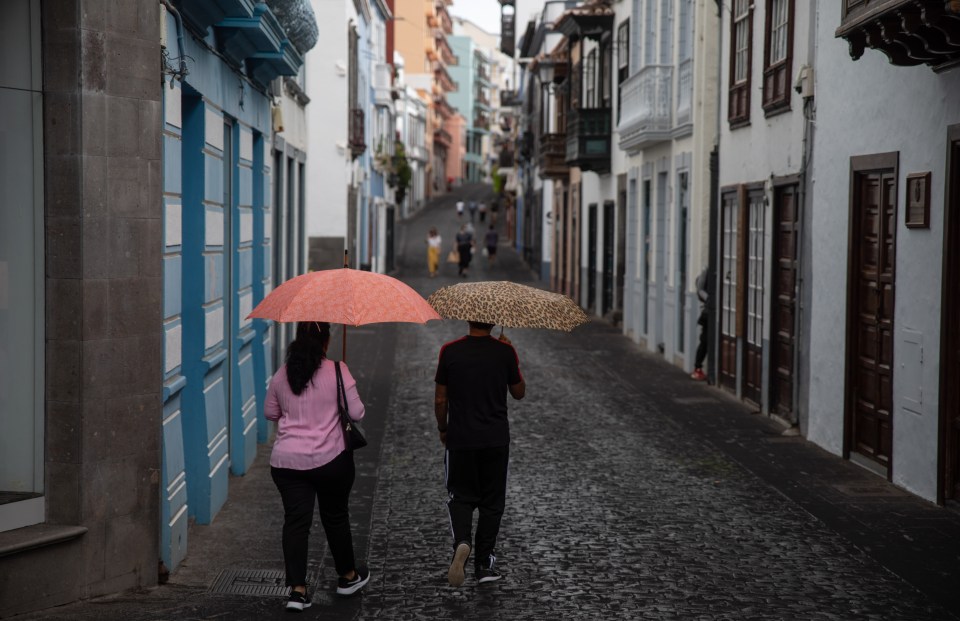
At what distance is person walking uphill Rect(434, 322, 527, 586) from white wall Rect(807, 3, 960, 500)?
388 cm

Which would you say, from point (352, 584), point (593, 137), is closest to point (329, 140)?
point (593, 137)

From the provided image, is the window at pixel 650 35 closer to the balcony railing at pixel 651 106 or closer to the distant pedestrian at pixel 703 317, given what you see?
the balcony railing at pixel 651 106

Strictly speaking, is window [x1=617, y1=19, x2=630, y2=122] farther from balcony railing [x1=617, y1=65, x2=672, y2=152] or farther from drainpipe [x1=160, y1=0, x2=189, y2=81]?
drainpipe [x1=160, y1=0, x2=189, y2=81]

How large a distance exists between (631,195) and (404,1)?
61.7 m

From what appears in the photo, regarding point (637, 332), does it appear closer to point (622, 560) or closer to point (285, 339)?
point (285, 339)

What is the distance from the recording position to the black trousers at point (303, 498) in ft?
22.4

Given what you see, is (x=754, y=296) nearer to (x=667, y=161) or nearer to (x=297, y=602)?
(x=667, y=161)

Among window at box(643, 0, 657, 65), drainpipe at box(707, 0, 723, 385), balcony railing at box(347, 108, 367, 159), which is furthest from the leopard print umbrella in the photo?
balcony railing at box(347, 108, 367, 159)

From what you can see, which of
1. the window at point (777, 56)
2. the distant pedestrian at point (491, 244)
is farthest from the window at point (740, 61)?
the distant pedestrian at point (491, 244)

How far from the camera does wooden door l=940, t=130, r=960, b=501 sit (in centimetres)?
952

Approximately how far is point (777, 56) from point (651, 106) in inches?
262

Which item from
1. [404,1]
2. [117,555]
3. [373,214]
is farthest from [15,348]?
[404,1]

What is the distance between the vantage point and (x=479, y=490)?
25.1 feet

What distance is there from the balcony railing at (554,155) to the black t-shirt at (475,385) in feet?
87.4
